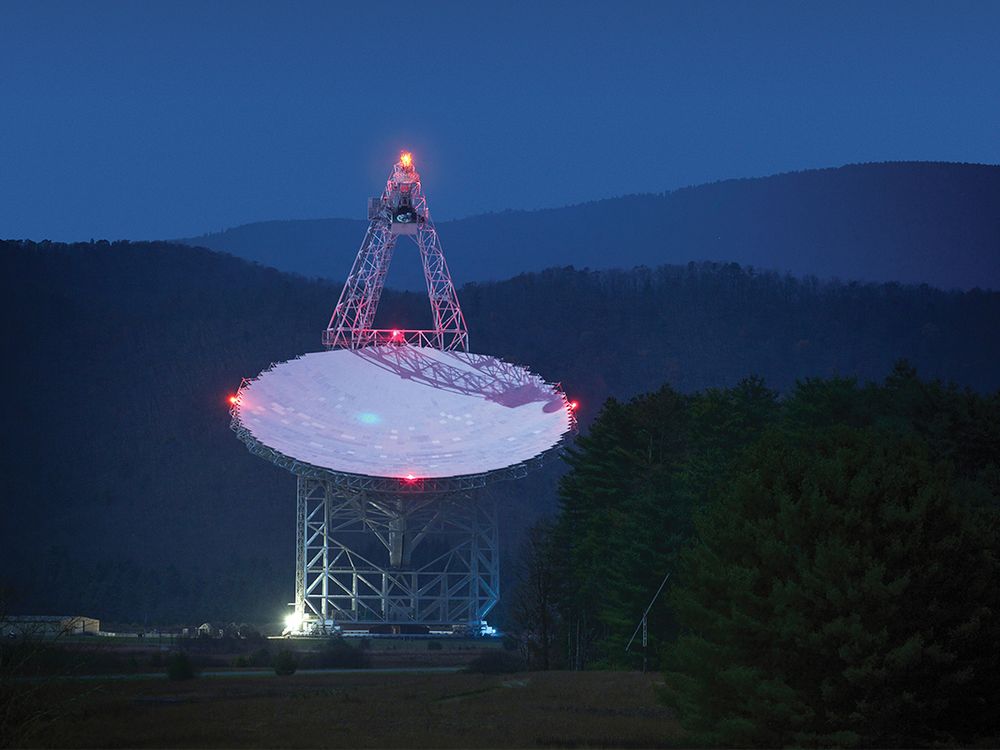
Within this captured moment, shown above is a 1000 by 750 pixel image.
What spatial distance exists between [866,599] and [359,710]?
17.3 m

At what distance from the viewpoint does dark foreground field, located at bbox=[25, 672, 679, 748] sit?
3500cm

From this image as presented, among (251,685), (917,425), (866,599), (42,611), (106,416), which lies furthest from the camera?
(106,416)

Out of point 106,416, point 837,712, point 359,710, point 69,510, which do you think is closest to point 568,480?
point 359,710

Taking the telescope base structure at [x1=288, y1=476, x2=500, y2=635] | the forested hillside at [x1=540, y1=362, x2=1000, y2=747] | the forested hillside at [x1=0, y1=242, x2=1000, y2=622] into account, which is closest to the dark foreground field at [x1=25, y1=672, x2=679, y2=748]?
the forested hillside at [x1=540, y1=362, x2=1000, y2=747]

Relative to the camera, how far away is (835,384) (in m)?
74.2

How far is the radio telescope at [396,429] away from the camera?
79.9 meters

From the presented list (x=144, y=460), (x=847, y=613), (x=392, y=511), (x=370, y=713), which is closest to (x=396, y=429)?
(x=392, y=511)

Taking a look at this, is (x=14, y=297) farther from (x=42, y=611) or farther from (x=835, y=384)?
(x=835, y=384)

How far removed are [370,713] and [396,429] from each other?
41602mm

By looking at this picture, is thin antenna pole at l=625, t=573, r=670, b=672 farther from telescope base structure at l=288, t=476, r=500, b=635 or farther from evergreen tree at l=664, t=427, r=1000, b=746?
telescope base structure at l=288, t=476, r=500, b=635

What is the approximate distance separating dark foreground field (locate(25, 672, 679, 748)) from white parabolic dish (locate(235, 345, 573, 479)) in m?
24.6

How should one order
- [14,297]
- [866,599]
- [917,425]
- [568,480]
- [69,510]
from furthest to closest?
1. [14,297]
2. [69,510]
3. [568,480]
4. [917,425]
5. [866,599]

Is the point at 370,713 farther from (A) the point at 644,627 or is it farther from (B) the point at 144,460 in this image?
(B) the point at 144,460

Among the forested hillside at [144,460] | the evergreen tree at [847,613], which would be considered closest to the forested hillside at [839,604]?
the evergreen tree at [847,613]
